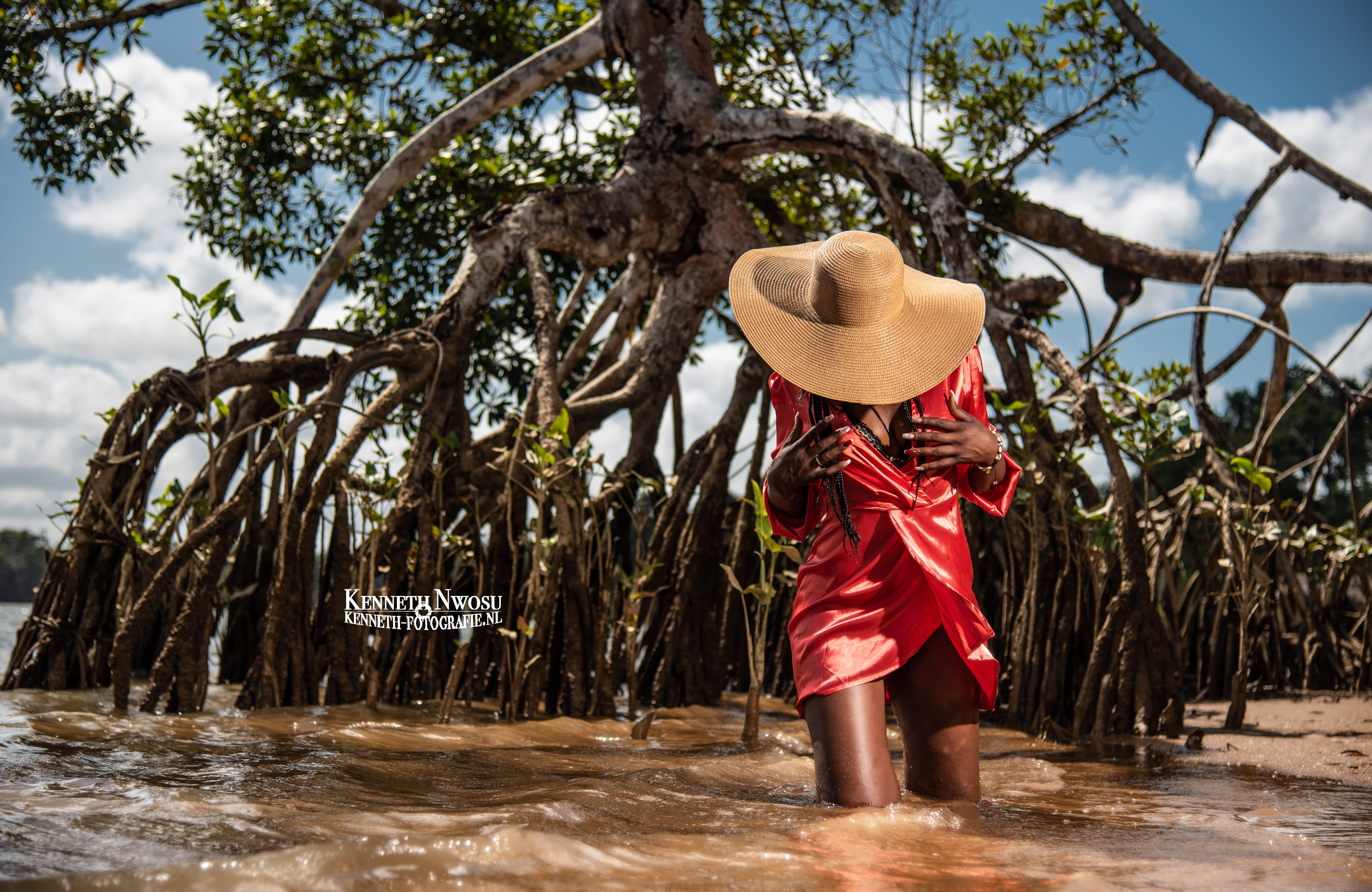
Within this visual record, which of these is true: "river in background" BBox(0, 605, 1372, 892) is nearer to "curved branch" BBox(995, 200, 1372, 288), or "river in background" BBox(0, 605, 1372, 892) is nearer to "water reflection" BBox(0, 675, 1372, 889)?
"water reflection" BBox(0, 675, 1372, 889)

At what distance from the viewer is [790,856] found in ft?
4.94

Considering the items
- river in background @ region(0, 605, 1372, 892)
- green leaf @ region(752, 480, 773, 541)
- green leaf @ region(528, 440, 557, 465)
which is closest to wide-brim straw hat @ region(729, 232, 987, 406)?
river in background @ region(0, 605, 1372, 892)

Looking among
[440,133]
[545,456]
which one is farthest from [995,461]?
[440,133]

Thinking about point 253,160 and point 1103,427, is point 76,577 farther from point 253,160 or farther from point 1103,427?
point 1103,427

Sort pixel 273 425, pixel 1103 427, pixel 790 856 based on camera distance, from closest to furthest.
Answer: pixel 790 856, pixel 1103 427, pixel 273 425

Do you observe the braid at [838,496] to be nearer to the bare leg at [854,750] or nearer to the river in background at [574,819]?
the bare leg at [854,750]

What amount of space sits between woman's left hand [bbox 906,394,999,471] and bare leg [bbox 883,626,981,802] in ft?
1.27

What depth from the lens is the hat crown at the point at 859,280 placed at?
193cm

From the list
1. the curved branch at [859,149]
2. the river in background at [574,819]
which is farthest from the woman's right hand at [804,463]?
the curved branch at [859,149]

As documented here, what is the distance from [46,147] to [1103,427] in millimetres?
7267

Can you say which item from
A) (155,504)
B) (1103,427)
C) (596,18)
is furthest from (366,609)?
(596,18)

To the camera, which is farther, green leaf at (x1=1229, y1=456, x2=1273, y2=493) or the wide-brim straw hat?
green leaf at (x1=1229, y1=456, x2=1273, y2=493)

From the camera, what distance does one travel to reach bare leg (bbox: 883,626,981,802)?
2.01 meters

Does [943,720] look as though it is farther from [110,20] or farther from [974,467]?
[110,20]
